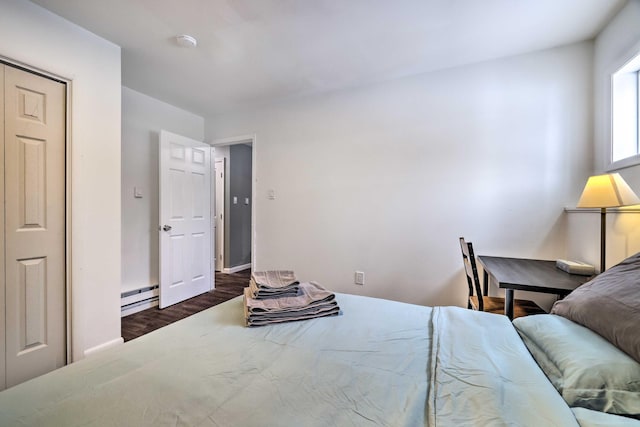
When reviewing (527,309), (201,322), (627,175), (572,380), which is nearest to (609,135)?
(627,175)

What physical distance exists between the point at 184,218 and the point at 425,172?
2809 millimetres

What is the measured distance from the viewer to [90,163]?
1.99 meters

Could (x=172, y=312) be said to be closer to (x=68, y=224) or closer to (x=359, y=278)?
(x=68, y=224)

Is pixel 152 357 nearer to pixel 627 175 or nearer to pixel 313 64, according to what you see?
pixel 313 64

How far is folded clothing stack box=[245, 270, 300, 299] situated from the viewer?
134 cm

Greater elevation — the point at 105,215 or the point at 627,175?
the point at 627,175

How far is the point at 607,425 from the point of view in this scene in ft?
1.91

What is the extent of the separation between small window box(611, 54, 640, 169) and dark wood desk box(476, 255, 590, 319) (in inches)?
32.5

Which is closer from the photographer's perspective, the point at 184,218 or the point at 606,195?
the point at 606,195

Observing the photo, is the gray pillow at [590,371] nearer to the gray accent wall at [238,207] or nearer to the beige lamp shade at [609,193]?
the beige lamp shade at [609,193]

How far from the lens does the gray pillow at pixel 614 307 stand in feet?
2.43

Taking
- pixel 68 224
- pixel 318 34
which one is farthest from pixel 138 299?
pixel 318 34

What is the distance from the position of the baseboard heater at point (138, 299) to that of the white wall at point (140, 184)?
5cm

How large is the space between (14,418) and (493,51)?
10.7ft
